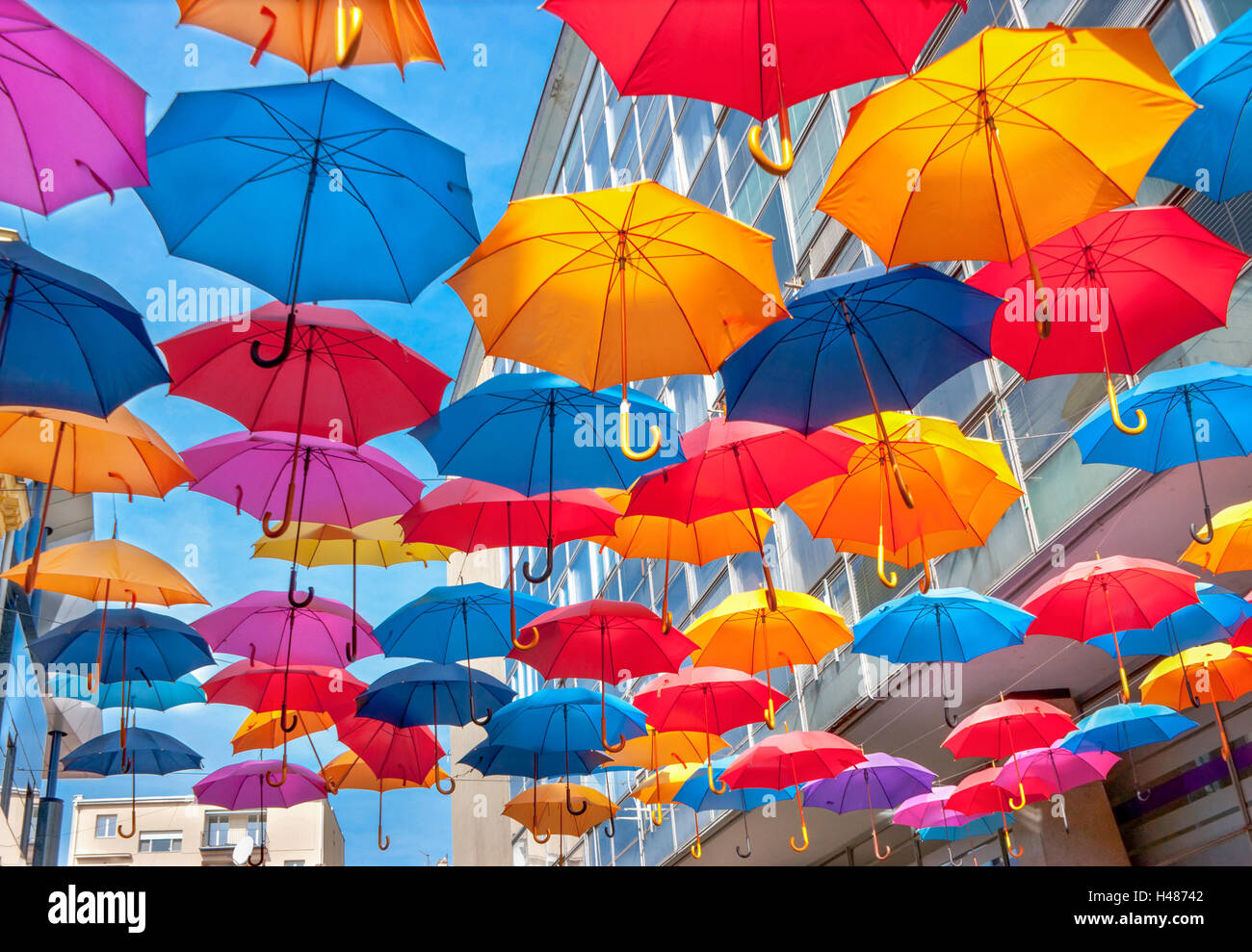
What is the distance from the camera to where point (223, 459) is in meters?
8.46

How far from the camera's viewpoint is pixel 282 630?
10.9m

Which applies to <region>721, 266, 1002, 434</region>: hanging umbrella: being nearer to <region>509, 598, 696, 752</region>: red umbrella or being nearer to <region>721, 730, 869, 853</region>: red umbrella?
<region>509, 598, 696, 752</region>: red umbrella

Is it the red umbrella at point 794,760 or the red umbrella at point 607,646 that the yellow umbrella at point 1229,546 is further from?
→ the red umbrella at point 607,646

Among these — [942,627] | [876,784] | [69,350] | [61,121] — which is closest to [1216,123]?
[942,627]

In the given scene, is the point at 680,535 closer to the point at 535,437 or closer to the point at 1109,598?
the point at 535,437

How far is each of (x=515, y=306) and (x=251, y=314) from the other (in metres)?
1.70

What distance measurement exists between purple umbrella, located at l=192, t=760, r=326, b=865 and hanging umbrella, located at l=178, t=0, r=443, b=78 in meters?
8.66

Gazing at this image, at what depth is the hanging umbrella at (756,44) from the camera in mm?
5199

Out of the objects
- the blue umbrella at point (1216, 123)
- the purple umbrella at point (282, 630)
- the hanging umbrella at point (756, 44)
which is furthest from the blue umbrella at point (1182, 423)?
the purple umbrella at point (282, 630)

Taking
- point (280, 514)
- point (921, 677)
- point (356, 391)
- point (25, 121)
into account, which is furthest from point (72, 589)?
point (921, 677)

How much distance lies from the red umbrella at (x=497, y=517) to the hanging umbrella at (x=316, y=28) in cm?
351

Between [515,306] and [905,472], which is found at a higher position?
[515,306]
